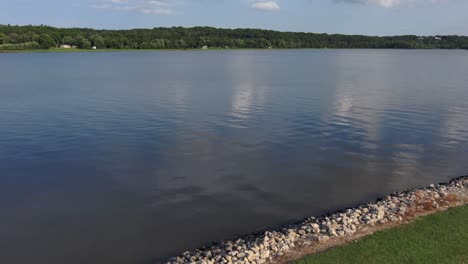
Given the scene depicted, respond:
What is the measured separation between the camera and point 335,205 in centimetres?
2184

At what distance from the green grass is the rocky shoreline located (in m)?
0.78

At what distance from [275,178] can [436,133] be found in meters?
20.8

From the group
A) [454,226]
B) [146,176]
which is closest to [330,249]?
[454,226]

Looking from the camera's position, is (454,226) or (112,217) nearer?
(454,226)

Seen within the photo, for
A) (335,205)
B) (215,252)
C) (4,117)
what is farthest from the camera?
(4,117)

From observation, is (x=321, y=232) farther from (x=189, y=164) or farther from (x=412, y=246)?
(x=189, y=164)

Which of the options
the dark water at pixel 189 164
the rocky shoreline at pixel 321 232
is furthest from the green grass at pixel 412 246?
the dark water at pixel 189 164

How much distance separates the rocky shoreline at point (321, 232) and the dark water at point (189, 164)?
6.62 ft

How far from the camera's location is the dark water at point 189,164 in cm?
1900

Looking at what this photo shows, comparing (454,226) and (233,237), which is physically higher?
(454,226)

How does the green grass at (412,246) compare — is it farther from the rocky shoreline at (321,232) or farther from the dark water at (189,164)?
the dark water at (189,164)

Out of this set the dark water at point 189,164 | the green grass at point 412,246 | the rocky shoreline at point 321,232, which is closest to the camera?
the green grass at point 412,246

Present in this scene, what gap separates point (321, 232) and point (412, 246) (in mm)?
3548

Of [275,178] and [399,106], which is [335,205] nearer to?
[275,178]
